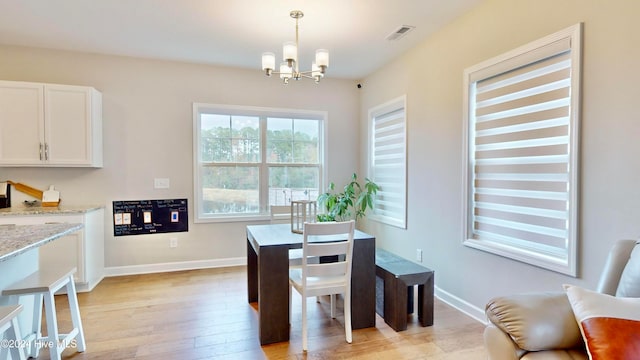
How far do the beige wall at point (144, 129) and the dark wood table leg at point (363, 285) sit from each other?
90.1 inches

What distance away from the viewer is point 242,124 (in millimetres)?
4465

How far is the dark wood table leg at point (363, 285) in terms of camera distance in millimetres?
2602

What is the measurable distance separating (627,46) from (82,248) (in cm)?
470

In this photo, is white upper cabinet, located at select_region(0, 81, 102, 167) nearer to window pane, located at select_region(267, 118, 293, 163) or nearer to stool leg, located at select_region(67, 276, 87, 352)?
stool leg, located at select_region(67, 276, 87, 352)

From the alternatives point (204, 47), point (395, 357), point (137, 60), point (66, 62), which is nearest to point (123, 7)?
point (204, 47)

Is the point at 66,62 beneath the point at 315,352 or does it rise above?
above

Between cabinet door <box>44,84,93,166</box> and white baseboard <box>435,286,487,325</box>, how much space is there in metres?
4.04

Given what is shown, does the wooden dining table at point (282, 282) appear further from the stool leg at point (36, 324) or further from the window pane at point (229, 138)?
the window pane at point (229, 138)

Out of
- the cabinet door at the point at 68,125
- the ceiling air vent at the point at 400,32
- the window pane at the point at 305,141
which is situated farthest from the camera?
the window pane at the point at 305,141

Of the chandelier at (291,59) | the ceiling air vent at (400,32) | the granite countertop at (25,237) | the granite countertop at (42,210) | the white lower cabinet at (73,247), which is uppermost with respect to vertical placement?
the ceiling air vent at (400,32)

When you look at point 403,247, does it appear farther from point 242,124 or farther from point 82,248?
point 82,248

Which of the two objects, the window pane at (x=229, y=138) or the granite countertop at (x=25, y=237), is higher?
the window pane at (x=229, y=138)

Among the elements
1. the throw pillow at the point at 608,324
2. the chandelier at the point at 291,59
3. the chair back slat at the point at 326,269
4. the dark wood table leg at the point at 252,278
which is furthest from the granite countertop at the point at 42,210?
the throw pillow at the point at 608,324

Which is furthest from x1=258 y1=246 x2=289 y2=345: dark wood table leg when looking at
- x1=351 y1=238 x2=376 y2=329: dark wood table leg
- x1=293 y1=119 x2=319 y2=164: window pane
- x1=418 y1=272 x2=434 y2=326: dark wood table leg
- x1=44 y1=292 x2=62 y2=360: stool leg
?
x1=293 y1=119 x2=319 y2=164: window pane
